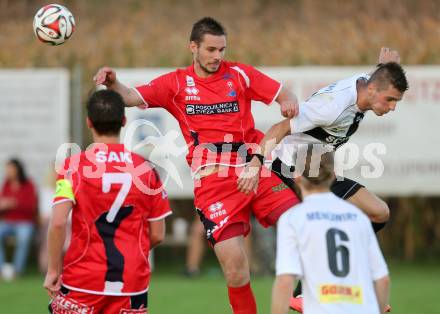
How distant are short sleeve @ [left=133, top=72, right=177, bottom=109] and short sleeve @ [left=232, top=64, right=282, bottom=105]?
1.73 feet

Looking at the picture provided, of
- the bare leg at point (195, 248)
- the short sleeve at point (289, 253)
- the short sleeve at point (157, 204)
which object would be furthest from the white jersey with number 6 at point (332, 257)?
the bare leg at point (195, 248)

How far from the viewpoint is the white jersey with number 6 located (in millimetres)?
4977

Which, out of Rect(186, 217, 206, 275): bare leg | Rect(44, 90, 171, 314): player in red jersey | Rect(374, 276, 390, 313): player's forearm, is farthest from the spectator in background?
Rect(374, 276, 390, 313): player's forearm

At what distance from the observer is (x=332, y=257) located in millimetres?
4965

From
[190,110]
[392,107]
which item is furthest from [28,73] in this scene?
[392,107]

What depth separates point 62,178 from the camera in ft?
18.4

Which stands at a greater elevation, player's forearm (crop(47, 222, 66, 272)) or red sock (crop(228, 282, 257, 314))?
player's forearm (crop(47, 222, 66, 272))

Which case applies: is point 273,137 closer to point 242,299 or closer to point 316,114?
point 316,114

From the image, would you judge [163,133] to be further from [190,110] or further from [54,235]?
[54,235]

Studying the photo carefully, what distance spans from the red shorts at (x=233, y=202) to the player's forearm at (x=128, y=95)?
31.3 inches

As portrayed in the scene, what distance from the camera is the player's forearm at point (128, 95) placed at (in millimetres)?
7336

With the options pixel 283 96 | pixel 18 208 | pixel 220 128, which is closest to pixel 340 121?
pixel 283 96

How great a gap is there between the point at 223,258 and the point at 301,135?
122 cm

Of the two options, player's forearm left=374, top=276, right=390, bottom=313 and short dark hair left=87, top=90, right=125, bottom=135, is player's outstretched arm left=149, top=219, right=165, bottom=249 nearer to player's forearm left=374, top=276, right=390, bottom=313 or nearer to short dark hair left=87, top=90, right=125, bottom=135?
short dark hair left=87, top=90, right=125, bottom=135
